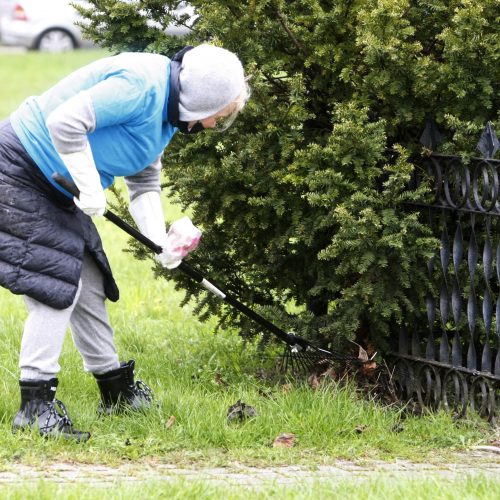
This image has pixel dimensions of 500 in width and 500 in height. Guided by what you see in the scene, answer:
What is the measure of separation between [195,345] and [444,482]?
2532 millimetres

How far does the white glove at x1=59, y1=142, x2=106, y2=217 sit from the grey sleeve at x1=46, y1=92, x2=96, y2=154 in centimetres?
4

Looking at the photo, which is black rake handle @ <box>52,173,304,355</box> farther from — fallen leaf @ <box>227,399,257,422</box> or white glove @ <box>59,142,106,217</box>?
fallen leaf @ <box>227,399,257,422</box>

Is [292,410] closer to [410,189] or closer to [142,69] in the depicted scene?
[410,189]

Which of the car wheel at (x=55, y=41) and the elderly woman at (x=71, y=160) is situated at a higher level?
the car wheel at (x=55, y=41)

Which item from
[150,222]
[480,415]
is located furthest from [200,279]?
[480,415]

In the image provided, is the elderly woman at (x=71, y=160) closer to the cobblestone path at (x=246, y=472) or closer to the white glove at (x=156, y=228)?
the white glove at (x=156, y=228)

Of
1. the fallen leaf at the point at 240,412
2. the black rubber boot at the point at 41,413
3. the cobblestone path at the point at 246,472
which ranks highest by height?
the black rubber boot at the point at 41,413

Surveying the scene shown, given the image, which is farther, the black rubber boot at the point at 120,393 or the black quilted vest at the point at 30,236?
the black rubber boot at the point at 120,393

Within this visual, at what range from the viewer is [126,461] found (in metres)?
4.15

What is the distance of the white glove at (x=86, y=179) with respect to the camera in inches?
157

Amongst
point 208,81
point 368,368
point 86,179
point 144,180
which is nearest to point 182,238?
Answer: point 144,180

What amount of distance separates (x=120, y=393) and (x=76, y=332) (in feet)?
1.18

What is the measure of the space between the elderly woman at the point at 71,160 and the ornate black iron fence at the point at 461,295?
3.58ft

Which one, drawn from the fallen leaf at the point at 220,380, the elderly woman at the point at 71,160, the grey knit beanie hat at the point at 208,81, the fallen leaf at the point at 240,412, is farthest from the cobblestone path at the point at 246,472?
the grey knit beanie hat at the point at 208,81
